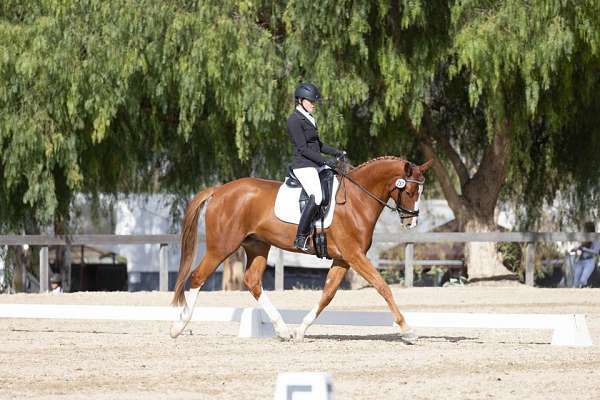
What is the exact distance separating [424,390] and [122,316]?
18.1ft

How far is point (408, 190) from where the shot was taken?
13148 mm

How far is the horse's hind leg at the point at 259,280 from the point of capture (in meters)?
13.2

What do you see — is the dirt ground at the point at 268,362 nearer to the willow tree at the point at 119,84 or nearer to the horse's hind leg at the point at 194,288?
the horse's hind leg at the point at 194,288

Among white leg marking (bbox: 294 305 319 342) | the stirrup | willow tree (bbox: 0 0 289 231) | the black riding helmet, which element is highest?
willow tree (bbox: 0 0 289 231)

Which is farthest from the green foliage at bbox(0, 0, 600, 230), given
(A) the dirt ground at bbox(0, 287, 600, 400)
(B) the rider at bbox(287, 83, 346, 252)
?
(B) the rider at bbox(287, 83, 346, 252)

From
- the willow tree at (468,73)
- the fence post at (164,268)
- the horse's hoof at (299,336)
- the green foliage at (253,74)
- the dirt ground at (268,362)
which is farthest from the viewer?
the fence post at (164,268)

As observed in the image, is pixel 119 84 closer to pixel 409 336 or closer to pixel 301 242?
pixel 301 242

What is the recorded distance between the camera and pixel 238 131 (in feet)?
70.5

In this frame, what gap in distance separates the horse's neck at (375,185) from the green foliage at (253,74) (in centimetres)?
723

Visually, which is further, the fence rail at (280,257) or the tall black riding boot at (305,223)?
the fence rail at (280,257)

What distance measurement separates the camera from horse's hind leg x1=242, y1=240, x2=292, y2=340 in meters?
13.2

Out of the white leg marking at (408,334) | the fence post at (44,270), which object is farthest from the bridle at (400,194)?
the fence post at (44,270)

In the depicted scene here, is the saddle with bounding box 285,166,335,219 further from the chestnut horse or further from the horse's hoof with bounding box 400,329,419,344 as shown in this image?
the horse's hoof with bounding box 400,329,419,344

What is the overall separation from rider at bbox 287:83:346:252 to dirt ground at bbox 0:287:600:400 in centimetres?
123
